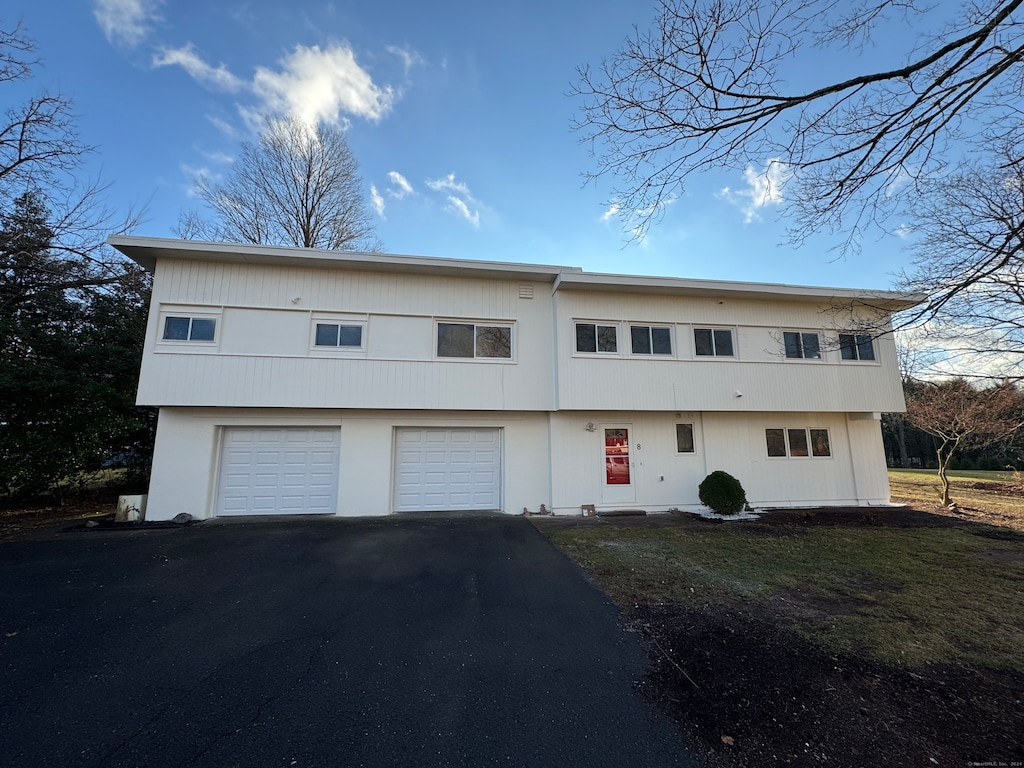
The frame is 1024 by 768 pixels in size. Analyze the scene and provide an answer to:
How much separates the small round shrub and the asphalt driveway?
508cm

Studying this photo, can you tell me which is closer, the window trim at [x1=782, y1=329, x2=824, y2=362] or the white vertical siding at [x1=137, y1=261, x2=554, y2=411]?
the white vertical siding at [x1=137, y1=261, x2=554, y2=411]

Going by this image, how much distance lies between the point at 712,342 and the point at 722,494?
12.0ft

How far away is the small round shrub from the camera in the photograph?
29.1 feet

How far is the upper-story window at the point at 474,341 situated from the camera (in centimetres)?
920

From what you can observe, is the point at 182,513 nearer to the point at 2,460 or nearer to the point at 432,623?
the point at 2,460

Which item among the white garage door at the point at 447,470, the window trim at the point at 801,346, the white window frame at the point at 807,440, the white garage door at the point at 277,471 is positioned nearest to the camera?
the white garage door at the point at 277,471

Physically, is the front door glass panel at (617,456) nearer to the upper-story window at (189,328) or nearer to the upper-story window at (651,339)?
the upper-story window at (651,339)

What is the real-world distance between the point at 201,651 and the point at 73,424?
28.7 feet

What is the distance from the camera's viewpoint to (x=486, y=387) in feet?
29.8

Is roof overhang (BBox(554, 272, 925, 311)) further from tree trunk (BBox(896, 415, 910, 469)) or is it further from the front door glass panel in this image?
tree trunk (BBox(896, 415, 910, 469))

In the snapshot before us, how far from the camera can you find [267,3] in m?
7.27

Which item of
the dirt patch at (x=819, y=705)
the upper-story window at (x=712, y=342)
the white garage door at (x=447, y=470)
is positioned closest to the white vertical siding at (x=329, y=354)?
the white garage door at (x=447, y=470)

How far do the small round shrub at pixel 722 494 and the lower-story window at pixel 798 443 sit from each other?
1995 millimetres

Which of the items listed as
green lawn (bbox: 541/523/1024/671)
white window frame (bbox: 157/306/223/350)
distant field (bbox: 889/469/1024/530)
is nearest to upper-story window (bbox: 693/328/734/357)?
green lawn (bbox: 541/523/1024/671)
